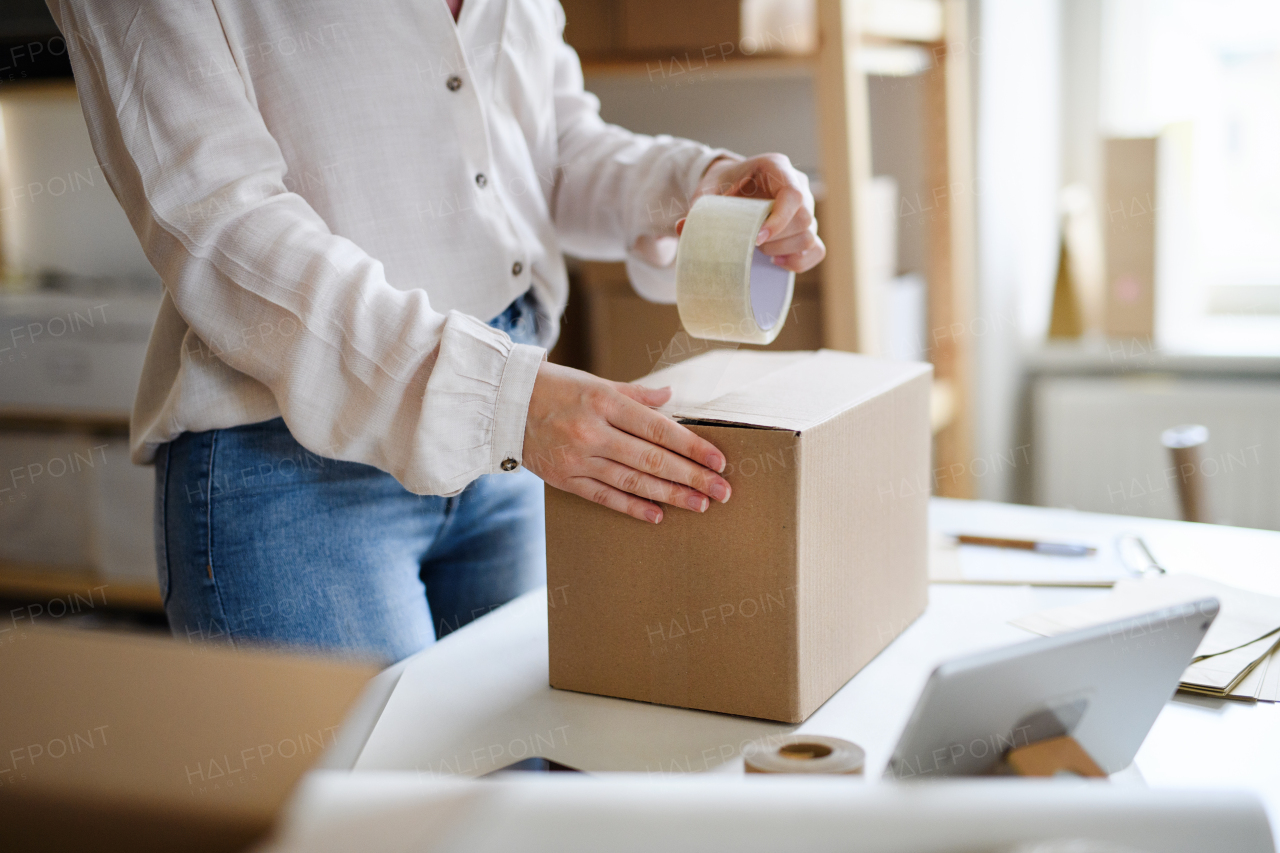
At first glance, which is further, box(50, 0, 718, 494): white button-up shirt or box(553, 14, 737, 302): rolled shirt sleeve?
box(553, 14, 737, 302): rolled shirt sleeve

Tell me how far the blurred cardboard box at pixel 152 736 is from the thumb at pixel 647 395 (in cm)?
53

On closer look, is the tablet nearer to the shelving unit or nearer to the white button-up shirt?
the white button-up shirt

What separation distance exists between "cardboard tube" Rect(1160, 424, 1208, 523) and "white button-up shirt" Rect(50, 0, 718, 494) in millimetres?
683

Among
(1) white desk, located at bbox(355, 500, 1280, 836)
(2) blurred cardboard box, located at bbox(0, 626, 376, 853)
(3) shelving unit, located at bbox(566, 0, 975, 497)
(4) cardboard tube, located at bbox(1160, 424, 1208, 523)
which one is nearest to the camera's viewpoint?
(2) blurred cardboard box, located at bbox(0, 626, 376, 853)

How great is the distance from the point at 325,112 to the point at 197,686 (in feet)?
2.47

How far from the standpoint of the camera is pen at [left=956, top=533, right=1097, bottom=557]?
44.3 inches

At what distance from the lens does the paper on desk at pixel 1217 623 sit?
0.81 m

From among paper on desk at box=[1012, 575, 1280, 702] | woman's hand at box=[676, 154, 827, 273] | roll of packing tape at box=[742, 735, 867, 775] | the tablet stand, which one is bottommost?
paper on desk at box=[1012, 575, 1280, 702]

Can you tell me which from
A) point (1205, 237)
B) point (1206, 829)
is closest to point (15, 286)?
point (1205, 237)

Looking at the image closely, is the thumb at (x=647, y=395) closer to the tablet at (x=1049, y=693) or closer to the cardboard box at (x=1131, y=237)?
the tablet at (x=1049, y=693)

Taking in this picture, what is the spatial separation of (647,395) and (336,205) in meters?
0.34

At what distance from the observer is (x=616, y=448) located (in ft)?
2.43

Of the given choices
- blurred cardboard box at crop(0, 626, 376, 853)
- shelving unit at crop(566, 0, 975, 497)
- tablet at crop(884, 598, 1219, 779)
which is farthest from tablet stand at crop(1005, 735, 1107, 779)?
shelving unit at crop(566, 0, 975, 497)

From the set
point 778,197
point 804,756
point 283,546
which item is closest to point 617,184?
point 778,197
